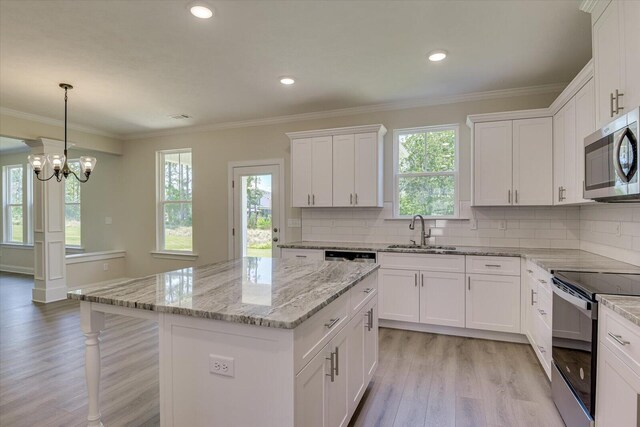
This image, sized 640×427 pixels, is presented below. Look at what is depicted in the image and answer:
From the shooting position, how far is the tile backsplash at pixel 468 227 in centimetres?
365

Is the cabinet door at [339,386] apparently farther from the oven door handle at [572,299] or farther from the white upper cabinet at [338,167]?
the white upper cabinet at [338,167]

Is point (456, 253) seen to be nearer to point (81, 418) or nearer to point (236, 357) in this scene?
point (236, 357)

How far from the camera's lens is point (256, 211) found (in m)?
5.15

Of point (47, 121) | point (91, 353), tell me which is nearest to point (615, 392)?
point (91, 353)

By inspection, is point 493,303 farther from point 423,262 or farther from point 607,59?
point 607,59

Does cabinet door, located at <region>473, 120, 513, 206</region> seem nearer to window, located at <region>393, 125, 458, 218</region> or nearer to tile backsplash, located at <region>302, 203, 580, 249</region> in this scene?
tile backsplash, located at <region>302, 203, 580, 249</region>

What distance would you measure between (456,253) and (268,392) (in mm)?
2661

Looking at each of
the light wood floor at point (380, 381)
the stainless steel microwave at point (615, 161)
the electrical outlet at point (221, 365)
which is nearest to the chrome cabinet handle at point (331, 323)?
the electrical outlet at point (221, 365)

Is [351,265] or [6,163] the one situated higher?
[6,163]

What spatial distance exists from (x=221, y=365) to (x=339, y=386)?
70 centimetres

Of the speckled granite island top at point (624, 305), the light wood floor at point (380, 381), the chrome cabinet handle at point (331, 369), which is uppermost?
the speckled granite island top at point (624, 305)

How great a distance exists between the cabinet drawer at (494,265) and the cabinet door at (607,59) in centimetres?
150

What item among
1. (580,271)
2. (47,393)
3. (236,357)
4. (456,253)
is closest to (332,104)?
(456,253)

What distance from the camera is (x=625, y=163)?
1.71 m
